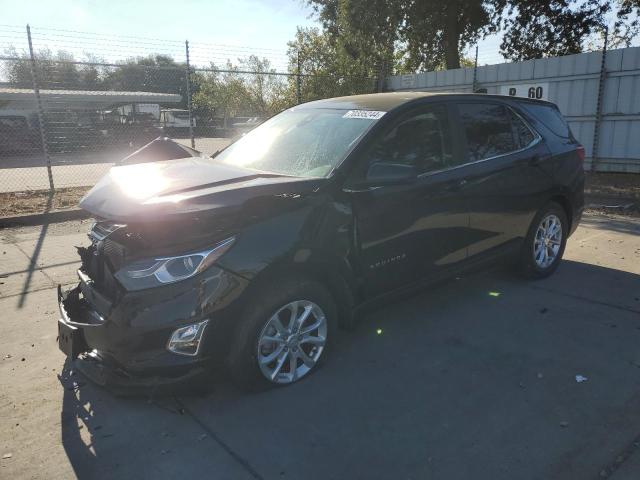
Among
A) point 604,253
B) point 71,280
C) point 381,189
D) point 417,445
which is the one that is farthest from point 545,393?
point 71,280

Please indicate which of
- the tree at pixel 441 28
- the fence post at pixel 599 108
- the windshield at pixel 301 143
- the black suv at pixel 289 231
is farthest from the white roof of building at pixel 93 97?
the black suv at pixel 289 231

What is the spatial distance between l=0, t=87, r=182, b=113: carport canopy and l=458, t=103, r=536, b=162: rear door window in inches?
604

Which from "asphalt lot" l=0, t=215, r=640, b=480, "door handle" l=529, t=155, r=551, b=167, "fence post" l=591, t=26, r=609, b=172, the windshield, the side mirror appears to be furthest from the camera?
"fence post" l=591, t=26, r=609, b=172

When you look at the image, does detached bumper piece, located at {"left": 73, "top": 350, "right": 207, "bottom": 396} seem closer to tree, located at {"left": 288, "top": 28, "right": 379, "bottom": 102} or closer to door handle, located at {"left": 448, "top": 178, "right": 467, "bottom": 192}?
door handle, located at {"left": 448, "top": 178, "right": 467, "bottom": 192}

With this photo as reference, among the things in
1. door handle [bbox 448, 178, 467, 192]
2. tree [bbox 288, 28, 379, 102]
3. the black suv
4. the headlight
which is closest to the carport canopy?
tree [bbox 288, 28, 379, 102]

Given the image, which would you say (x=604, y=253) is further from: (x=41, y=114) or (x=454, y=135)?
(x=41, y=114)

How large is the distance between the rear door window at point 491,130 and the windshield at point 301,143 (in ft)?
3.45

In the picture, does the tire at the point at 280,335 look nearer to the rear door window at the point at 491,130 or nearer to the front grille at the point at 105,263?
the front grille at the point at 105,263

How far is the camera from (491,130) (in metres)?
4.46

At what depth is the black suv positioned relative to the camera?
274 centimetres

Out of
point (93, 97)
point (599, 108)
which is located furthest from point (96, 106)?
point (599, 108)

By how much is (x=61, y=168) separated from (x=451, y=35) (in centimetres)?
1424

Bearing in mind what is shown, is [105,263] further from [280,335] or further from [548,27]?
[548,27]

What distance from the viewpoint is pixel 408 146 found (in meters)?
3.78
